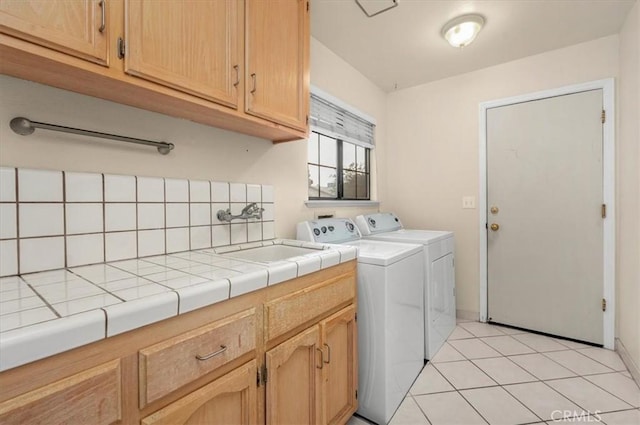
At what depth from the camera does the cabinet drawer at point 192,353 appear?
0.68 m

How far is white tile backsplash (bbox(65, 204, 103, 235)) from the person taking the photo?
40.3 inches

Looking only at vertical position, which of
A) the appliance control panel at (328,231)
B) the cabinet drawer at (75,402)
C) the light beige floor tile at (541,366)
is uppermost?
the appliance control panel at (328,231)

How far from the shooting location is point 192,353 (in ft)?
2.50

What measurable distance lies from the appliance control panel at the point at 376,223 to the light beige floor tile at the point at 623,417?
5.39 feet

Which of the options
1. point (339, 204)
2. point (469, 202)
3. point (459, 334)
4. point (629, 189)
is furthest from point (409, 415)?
point (629, 189)

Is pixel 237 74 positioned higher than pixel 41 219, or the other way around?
pixel 237 74

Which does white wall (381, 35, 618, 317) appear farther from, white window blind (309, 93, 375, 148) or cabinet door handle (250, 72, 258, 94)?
cabinet door handle (250, 72, 258, 94)

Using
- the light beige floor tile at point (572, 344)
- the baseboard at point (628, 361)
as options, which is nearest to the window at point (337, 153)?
the light beige floor tile at point (572, 344)

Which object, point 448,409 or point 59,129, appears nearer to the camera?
point 59,129

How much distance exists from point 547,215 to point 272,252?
2306mm

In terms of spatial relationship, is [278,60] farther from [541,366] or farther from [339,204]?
[541,366]

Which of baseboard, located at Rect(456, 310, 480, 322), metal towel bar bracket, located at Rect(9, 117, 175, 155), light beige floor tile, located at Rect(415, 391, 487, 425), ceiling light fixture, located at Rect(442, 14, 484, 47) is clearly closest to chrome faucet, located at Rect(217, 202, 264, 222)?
metal towel bar bracket, located at Rect(9, 117, 175, 155)

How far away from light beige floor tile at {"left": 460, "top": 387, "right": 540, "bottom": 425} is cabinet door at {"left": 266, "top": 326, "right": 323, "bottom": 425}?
99 cm

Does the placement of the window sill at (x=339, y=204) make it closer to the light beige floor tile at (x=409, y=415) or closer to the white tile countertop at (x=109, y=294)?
the white tile countertop at (x=109, y=294)
